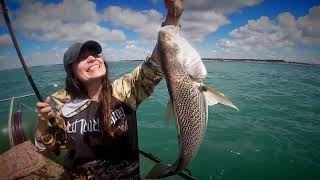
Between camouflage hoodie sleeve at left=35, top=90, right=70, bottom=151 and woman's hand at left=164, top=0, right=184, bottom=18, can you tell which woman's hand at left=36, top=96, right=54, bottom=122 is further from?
woman's hand at left=164, top=0, right=184, bottom=18

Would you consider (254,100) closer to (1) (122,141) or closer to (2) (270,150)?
(2) (270,150)

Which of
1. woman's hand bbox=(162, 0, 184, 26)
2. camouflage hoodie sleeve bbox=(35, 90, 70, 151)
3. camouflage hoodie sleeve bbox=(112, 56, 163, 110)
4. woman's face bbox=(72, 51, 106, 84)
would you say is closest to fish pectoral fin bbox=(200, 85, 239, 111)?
camouflage hoodie sleeve bbox=(112, 56, 163, 110)

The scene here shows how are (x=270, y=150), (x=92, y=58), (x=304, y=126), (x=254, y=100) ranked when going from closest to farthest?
(x=92, y=58), (x=270, y=150), (x=304, y=126), (x=254, y=100)

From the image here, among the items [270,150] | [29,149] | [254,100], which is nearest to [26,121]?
[29,149]

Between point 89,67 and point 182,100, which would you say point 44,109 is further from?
point 182,100

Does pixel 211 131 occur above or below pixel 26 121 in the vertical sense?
below

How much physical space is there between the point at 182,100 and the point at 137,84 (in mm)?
911

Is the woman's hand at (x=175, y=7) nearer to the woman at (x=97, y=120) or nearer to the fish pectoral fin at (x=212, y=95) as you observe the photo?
the woman at (x=97, y=120)

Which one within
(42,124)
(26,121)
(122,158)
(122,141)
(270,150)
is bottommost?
(270,150)

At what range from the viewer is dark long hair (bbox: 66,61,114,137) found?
10.6 feet

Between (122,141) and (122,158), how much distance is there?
10.1 inches

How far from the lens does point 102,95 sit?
3322 mm

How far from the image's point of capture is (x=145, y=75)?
3189mm

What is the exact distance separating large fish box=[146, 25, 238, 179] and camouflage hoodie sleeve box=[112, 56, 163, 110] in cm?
51
